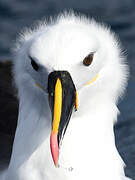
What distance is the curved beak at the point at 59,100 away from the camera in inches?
164

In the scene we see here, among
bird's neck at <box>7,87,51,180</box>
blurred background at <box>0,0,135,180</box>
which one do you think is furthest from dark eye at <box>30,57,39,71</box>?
blurred background at <box>0,0,135,180</box>

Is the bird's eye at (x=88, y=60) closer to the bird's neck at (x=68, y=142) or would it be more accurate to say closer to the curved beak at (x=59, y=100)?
the curved beak at (x=59, y=100)

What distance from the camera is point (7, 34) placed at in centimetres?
1122

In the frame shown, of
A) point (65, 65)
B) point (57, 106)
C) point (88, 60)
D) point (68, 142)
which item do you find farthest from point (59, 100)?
point (68, 142)

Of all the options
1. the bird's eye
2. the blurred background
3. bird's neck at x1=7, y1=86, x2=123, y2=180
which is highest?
the blurred background

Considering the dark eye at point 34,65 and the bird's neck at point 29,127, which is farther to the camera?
the bird's neck at point 29,127

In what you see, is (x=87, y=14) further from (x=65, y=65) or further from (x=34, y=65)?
(x=65, y=65)

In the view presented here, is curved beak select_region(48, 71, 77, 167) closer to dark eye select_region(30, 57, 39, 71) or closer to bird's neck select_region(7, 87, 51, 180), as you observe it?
dark eye select_region(30, 57, 39, 71)

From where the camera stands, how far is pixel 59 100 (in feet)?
13.8

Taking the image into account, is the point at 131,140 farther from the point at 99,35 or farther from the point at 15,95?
the point at 99,35

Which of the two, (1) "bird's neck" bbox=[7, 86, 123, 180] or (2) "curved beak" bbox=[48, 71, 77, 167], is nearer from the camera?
(2) "curved beak" bbox=[48, 71, 77, 167]

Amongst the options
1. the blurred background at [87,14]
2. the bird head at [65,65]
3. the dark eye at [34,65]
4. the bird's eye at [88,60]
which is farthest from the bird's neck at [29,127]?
the blurred background at [87,14]

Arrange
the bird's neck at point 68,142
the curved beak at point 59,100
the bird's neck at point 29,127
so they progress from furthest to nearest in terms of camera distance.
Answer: the bird's neck at point 68,142 → the bird's neck at point 29,127 → the curved beak at point 59,100

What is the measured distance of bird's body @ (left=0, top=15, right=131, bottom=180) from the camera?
176 inches
